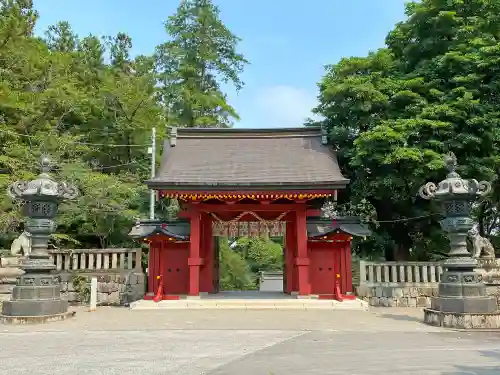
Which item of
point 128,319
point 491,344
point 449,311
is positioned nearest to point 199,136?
point 128,319

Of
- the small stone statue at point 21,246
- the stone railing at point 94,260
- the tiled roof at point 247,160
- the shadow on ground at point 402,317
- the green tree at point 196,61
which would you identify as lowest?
the shadow on ground at point 402,317

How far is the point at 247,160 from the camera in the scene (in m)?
14.9

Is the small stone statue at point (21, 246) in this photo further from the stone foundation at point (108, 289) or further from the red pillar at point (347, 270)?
the red pillar at point (347, 270)

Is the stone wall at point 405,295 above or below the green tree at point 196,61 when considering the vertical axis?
below

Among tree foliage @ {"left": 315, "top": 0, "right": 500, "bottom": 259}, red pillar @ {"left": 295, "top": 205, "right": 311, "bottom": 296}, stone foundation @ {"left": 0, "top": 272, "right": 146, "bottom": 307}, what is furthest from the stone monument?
stone foundation @ {"left": 0, "top": 272, "right": 146, "bottom": 307}

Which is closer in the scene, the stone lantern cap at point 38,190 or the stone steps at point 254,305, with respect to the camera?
the stone lantern cap at point 38,190

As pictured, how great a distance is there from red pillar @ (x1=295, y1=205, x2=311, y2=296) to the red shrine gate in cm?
3

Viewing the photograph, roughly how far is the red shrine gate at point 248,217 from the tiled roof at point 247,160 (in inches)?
1.3

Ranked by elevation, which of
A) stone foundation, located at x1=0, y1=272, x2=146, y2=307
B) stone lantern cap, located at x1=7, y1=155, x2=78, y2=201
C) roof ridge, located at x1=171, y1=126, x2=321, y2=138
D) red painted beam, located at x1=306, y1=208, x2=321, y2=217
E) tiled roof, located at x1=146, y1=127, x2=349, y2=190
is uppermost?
roof ridge, located at x1=171, y1=126, x2=321, y2=138

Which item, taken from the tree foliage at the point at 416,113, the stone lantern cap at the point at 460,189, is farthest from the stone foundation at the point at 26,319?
the tree foliage at the point at 416,113

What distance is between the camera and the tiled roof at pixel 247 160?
41.1 ft

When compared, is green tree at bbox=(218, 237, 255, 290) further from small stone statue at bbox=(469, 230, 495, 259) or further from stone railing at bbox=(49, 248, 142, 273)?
small stone statue at bbox=(469, 230, 495, 259)

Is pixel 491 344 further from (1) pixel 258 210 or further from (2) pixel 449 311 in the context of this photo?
(1) pixel 258 210

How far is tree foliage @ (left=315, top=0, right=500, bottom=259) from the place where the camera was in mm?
13141
